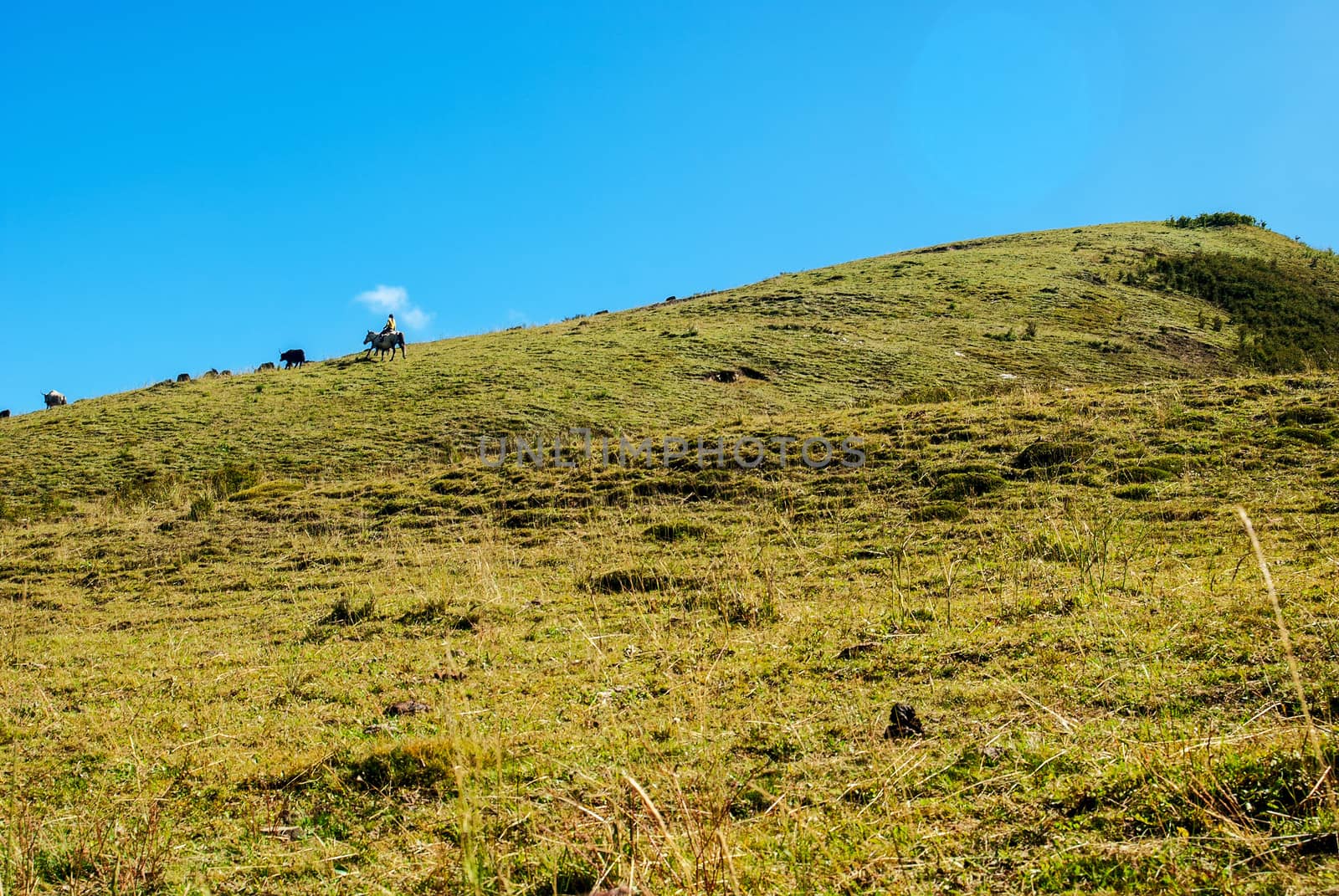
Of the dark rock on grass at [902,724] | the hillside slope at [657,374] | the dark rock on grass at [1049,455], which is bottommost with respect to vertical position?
the dark rock on grass at [902,724]

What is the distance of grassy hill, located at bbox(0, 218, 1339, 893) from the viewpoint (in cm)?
329

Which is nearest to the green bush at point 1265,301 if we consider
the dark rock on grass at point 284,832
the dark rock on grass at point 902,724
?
the dark rock on grass at point 902,724

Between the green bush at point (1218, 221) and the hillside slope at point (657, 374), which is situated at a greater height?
the green bush at point (1218, 221)

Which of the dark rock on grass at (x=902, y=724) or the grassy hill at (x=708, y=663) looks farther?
the dark rock on grass at (x=902, y=724)

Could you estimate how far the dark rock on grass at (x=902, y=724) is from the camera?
15.3ft

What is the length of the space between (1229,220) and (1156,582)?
70176 mm

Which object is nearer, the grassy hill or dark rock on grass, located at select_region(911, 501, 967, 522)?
the grassy hill

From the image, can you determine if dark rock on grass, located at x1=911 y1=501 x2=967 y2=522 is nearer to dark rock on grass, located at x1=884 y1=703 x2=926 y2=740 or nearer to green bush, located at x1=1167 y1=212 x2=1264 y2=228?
dark rock on grass, located at x1=884 y1=703 x2=926 y2=740

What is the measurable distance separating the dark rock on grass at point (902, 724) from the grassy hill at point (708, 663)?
0.10 m

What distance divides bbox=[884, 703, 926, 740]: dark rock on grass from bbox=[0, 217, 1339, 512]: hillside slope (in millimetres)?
18425

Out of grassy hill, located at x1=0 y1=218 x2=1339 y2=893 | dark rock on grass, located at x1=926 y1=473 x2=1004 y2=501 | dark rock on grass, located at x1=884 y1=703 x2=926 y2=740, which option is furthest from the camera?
dark rock on grass, located at x1=926 y1=473 x2=1004 y2=501

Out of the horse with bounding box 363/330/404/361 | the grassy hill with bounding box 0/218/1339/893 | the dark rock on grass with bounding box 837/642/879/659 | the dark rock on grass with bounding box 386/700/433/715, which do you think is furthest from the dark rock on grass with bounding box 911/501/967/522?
the horse with bounding box 363/330/404/361

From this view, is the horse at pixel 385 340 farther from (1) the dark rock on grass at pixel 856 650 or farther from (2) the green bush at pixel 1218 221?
(2) the green bush at pixel 1218 221

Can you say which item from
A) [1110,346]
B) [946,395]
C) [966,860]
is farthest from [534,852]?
[1110,346]
